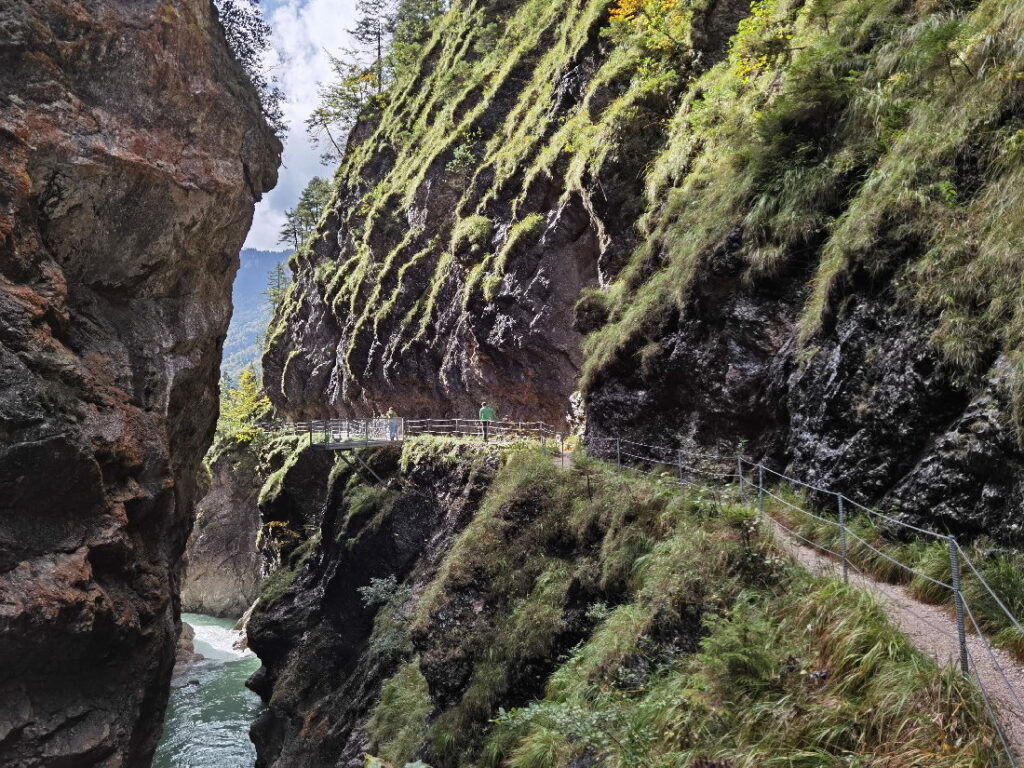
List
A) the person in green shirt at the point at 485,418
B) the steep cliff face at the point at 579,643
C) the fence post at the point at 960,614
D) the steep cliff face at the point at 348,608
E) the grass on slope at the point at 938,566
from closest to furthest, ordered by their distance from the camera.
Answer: the fence post at the point at 960,614
the steep cliff face at the point at 579,643
the grass on slope at the point at 938,566
the steep cliff face at the point at 348,608
the person in green shirt at the point at 485,418

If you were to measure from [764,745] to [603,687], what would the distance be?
2.75 m

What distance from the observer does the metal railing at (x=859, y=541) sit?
174 inches

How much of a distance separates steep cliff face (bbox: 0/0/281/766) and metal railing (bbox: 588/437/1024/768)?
1076 centimetres

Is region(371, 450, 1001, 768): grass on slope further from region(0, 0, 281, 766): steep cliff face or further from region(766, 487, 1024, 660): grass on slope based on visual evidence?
region(0, 0, 281, 766): steep cliff face

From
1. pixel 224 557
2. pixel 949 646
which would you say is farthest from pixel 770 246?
pixel 224 557

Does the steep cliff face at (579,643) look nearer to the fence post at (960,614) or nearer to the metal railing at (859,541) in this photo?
the fence post at (960,614)

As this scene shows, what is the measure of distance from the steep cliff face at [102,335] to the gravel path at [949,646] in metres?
13.2

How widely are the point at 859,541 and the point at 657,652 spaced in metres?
2.54

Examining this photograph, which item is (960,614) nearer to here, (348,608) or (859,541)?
(859,541)

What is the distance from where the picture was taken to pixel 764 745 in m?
5.05

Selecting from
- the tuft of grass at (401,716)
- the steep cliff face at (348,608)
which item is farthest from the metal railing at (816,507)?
the tuft of grass at (401,716)

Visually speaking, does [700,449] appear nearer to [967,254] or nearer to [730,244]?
[730,244]

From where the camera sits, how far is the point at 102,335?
50.2ft

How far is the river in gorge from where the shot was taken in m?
22.5
